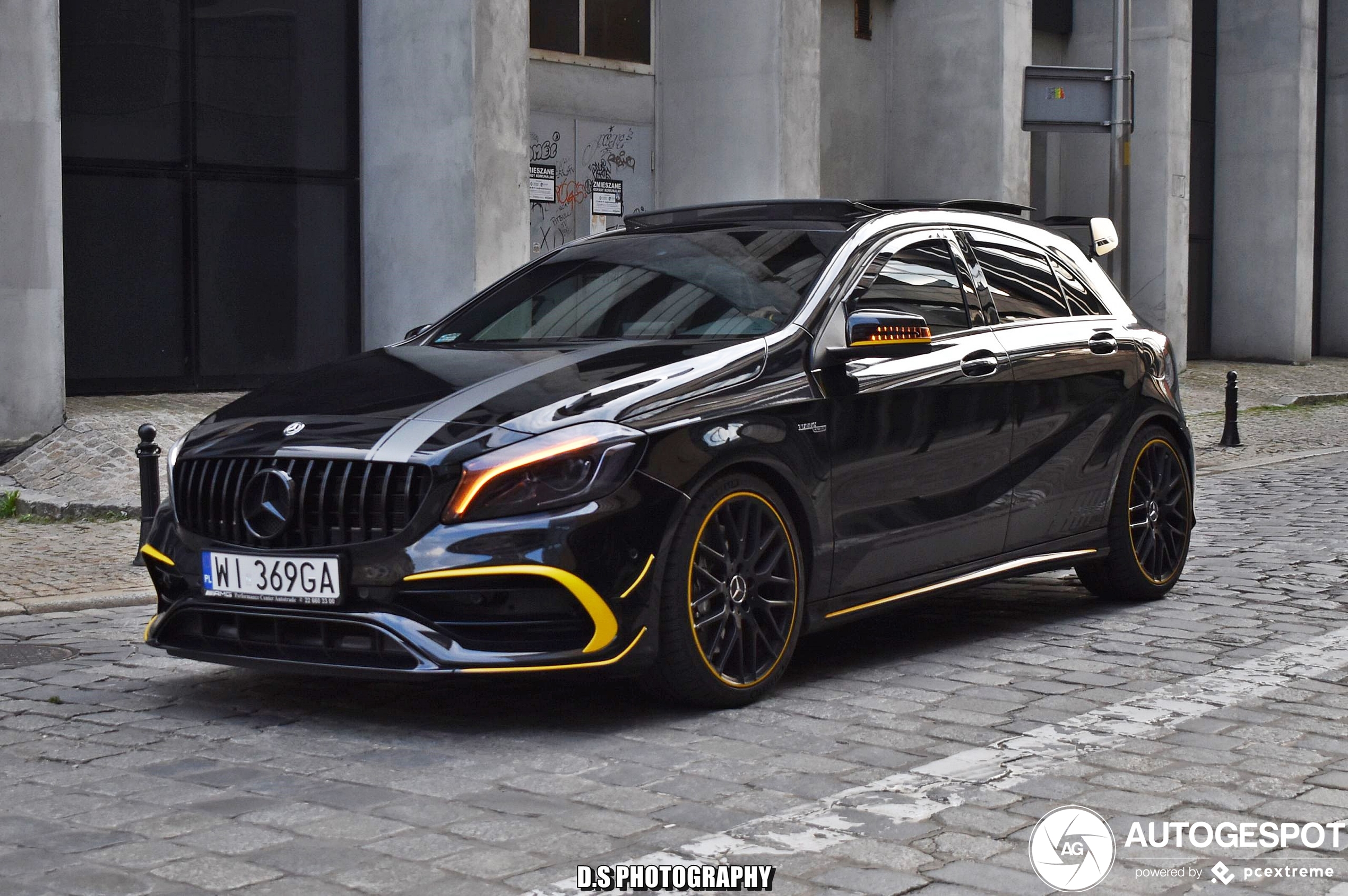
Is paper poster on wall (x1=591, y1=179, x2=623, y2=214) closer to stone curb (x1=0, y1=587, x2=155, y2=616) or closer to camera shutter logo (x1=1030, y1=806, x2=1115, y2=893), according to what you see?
stone curb (x1=0, y1=587, x2=155, y2=616)

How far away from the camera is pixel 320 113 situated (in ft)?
53.7

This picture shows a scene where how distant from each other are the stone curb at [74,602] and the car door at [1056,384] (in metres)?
4.11

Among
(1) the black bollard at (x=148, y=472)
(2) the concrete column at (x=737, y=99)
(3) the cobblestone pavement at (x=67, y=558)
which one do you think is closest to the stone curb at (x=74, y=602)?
(3) the cobblestone pavement at (x=67, y=558)

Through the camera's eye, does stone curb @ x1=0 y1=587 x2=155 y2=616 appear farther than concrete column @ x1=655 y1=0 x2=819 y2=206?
No

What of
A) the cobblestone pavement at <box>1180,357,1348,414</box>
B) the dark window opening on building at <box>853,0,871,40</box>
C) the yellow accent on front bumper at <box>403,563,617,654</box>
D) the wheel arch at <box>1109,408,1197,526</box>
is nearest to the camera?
the yellow accent on front bumper at <box>403,563,617,654</box>

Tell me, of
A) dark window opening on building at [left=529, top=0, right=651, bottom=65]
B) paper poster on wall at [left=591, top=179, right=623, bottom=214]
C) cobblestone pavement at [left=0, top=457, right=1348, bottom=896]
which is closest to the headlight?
cobblestone pavement at [left=0, top=457, right=1348, bottom=896]

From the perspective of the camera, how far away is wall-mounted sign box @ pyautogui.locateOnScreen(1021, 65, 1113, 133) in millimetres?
14977

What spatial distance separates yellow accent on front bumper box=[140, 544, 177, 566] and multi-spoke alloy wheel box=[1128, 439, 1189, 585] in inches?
158

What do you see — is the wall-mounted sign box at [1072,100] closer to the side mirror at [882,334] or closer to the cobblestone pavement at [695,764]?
the cobblestone pavement at [695,764]

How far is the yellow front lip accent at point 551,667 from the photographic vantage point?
4.89 metres

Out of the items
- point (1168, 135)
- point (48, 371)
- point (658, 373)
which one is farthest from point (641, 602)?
point (1168, 135)

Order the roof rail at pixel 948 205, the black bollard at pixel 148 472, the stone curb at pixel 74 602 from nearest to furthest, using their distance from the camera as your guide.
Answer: the roof rail at pixel 948 205, the stone curb at pixel 74 602, the black bollard at pixel 148 472

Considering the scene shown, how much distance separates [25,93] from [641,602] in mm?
9704

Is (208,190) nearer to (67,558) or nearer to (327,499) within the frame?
(67,558)
